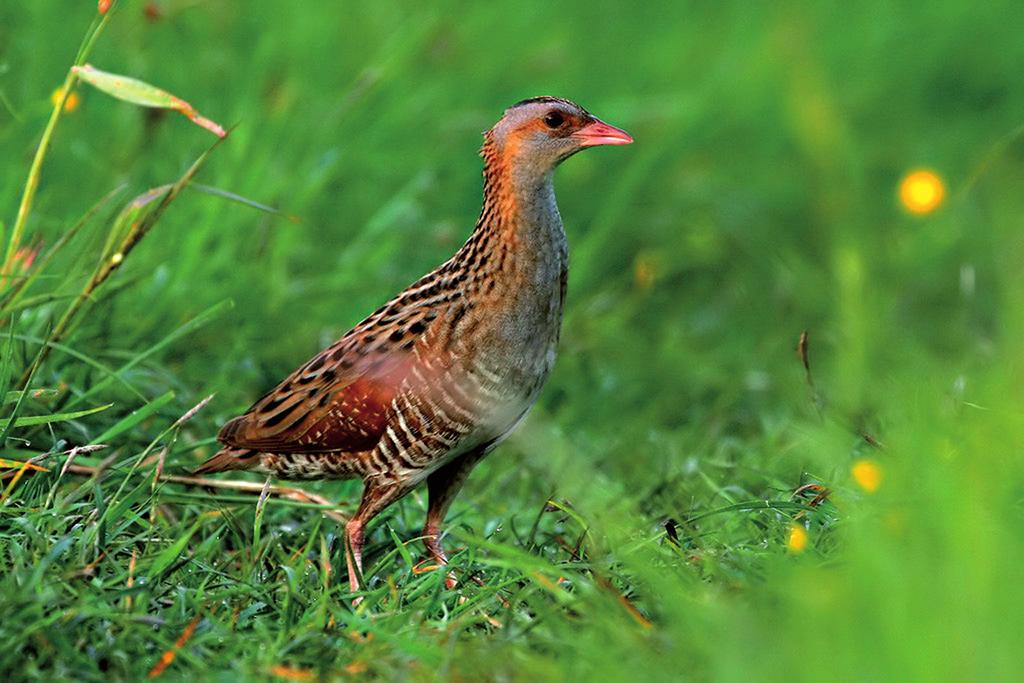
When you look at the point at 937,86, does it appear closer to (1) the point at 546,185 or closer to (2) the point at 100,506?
(1) the point at 546,185

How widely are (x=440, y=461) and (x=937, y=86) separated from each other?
17.1 ft

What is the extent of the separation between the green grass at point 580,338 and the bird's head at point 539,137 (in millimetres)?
710

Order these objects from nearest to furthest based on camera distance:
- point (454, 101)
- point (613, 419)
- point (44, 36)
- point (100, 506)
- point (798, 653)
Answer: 1. point (798, 653)
2. point (100, 506)
3. point (613, 419)
4. point (44, 36)
5. point (454, 101)

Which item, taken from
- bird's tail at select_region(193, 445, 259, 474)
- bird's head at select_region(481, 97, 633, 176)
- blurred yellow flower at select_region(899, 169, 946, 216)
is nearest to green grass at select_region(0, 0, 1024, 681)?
bird's tail at select_region(193, 445, 259, 474)

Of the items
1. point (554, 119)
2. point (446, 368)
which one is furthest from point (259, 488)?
point (554, 119)

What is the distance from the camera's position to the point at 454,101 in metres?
7.68

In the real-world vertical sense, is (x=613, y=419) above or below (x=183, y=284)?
below

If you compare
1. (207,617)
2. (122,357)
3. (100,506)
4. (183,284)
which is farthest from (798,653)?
(183,284)

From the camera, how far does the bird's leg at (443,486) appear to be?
4.51 meters

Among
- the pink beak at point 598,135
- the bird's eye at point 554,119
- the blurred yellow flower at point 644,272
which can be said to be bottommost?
the blurred yellow flower at point 644,272

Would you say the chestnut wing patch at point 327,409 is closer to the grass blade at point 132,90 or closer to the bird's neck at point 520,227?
the bird's neck at point 520,227

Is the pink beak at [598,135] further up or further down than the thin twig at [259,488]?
further up

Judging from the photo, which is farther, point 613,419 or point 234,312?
point 613,419

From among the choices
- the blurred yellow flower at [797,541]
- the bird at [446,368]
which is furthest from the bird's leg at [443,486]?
the blurred yellow flower at [797,541]
